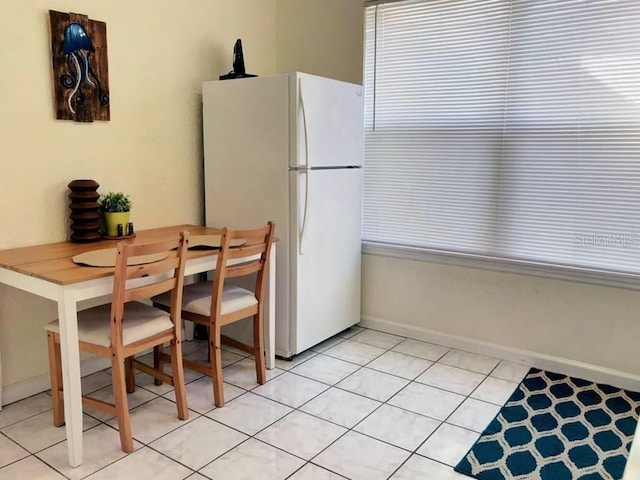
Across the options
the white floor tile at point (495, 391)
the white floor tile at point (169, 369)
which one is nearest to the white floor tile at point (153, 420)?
the white floor tile at point (169, 369)

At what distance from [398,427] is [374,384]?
1.49ft

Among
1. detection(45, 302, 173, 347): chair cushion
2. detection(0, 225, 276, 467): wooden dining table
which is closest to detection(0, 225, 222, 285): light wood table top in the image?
detection(0, 225, 276, 467): wooden dining table

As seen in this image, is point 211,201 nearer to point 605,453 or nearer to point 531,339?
point 531,339

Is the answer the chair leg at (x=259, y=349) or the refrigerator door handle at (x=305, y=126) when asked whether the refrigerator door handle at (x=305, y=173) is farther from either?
the chair leg at (x=259, y=349)

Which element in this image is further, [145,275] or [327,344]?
[327,344]

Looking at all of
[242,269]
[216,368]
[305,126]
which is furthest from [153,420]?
[305,126]

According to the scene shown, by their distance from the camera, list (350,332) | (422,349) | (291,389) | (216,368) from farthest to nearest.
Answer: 1. (350,332)
2. (422,349)
3. (291,389)
4. (216,368)

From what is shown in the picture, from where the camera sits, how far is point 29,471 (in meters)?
2.10

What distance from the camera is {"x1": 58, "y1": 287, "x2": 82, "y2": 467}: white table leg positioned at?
2.04 metres

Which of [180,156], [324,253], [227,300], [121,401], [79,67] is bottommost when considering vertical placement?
Result: [121,401]

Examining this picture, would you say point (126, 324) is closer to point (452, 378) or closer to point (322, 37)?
point (452, 378)

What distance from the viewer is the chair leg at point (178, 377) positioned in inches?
96.0

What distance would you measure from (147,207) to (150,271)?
107 cm

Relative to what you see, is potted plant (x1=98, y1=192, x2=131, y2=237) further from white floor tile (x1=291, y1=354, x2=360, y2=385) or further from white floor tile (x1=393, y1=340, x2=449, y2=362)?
white floor tile (x1=393, y1=340, x2=449, y2=362)
